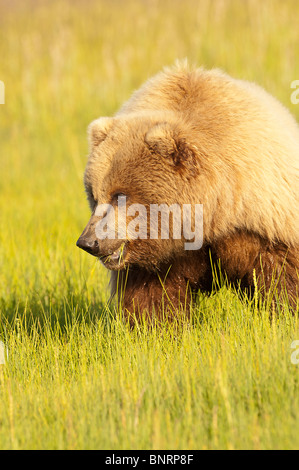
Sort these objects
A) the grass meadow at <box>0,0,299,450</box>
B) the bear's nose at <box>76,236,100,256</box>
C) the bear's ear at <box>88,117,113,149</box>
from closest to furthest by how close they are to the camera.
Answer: the grass meadow at <box>0,0,299,450</box>
the bear's nose at <box>76,236,100,256</box>
the bear's ear at <box>88,117,113,149</box>

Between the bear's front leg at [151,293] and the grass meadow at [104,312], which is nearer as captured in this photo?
the grass meadow at [104,312]

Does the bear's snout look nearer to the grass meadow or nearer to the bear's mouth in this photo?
the bear's mouth

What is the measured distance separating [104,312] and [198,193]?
1.32 metres

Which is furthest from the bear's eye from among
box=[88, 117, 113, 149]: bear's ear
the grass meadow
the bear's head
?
the grass meadow

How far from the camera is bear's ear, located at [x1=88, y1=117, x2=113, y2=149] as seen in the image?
392cm

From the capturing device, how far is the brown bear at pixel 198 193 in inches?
143

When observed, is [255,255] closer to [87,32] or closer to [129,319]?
[129,319]

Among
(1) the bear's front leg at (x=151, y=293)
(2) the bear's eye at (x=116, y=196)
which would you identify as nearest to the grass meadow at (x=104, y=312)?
(1) the bear's front leg at (x=151, y=293)

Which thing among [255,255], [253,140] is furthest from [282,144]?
[255,255]

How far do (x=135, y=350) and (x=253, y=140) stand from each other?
1.30m

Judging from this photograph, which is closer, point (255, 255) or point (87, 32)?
point (255, 255)

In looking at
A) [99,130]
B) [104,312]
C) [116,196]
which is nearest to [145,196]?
[116,196]

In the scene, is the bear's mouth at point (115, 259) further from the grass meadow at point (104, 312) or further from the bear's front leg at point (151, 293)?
the grass meadow at point (104, 312)
